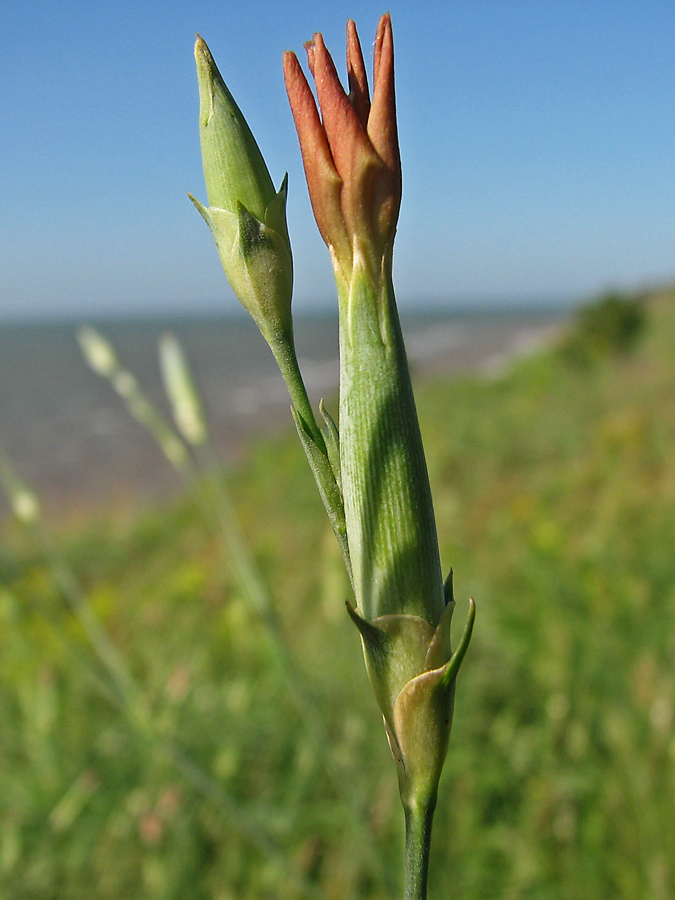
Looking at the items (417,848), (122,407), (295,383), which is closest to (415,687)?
(417,848)

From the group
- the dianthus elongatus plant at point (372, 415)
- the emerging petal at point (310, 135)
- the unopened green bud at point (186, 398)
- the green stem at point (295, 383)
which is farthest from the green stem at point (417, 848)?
the unopened green bud at point (186, 398)

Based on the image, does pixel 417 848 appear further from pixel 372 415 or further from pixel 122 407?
pixel 122 407

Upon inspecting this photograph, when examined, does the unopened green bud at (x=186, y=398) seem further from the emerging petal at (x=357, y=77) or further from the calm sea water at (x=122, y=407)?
the calm sea water at (x=122, y=407)

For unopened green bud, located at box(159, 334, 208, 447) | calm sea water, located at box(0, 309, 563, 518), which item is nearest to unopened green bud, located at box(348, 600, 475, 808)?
unopened green bud, located at box(159, 334, 208, 447)

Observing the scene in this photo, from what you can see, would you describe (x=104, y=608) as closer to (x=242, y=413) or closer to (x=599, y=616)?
(x=599, y=616)

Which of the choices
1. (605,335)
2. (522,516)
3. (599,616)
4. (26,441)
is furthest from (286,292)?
(26,441)
